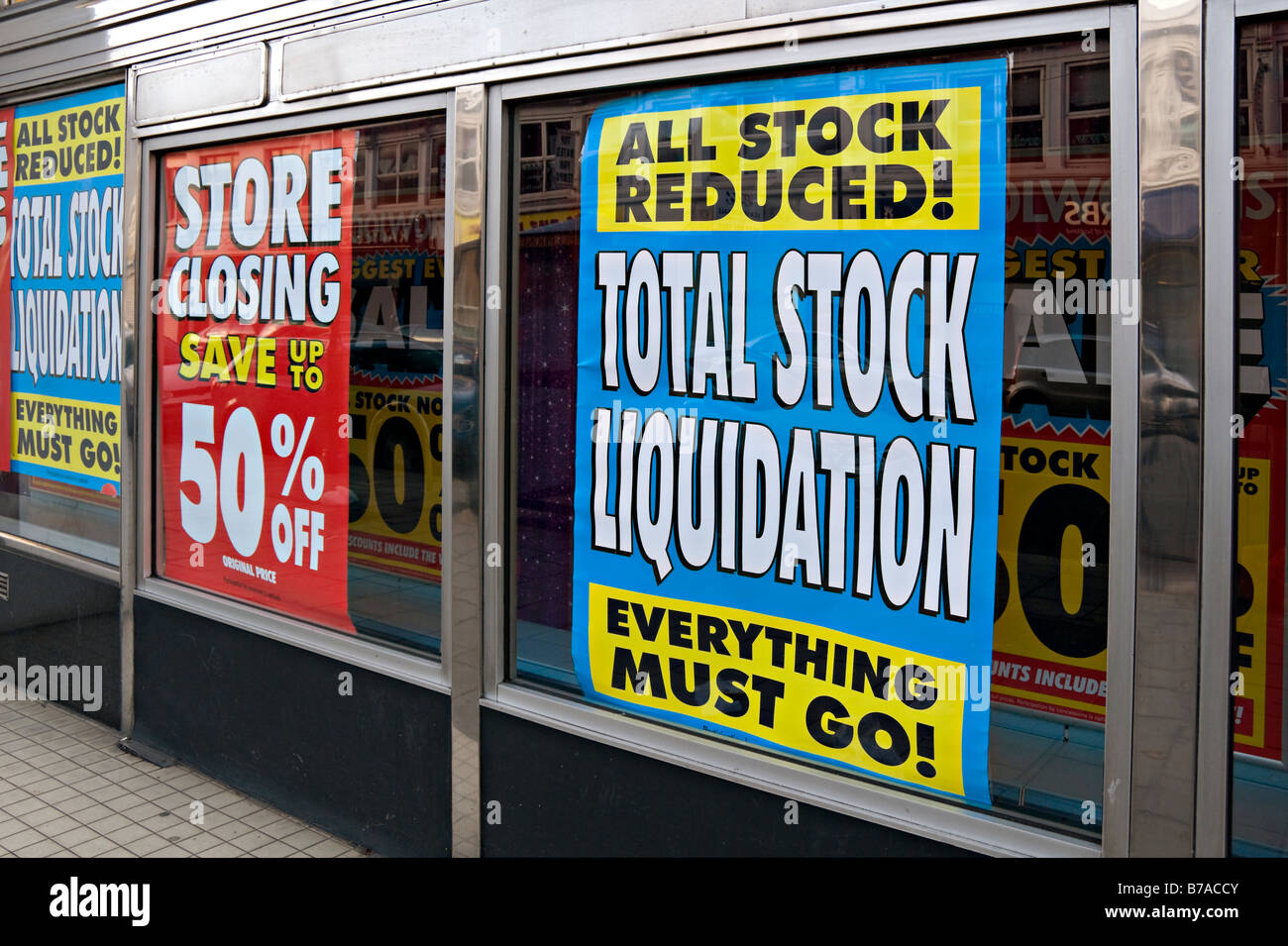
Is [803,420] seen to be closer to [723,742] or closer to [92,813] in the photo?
[723,742]

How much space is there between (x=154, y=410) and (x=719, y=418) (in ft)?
9.64

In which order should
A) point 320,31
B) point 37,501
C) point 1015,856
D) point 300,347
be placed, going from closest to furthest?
point 1015,856 < point 320,31 < point 300,347 < point 37,501

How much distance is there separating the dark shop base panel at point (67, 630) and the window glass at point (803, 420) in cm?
258

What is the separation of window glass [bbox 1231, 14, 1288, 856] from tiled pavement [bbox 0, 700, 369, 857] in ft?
9.30

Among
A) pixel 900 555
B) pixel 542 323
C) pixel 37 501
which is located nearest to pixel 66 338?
pixel 37 501

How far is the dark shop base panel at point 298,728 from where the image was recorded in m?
3.96

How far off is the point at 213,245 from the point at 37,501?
199 centimetres

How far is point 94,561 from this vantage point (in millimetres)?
5465

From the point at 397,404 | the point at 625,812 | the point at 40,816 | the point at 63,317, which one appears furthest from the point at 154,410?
the point at 625,812

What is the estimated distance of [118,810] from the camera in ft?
14.6

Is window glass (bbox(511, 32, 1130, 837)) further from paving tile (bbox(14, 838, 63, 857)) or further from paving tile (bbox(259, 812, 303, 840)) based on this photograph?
paving tile (bbox(14, 838, 63, 857))

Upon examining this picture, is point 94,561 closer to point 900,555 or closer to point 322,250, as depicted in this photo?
point 322,250

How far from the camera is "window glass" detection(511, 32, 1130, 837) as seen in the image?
2.81 meters

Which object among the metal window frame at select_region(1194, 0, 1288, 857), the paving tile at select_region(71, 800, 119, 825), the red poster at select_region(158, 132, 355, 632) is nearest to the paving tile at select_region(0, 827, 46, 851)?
the paving tile at select_region(71, 800, 119, 825)
